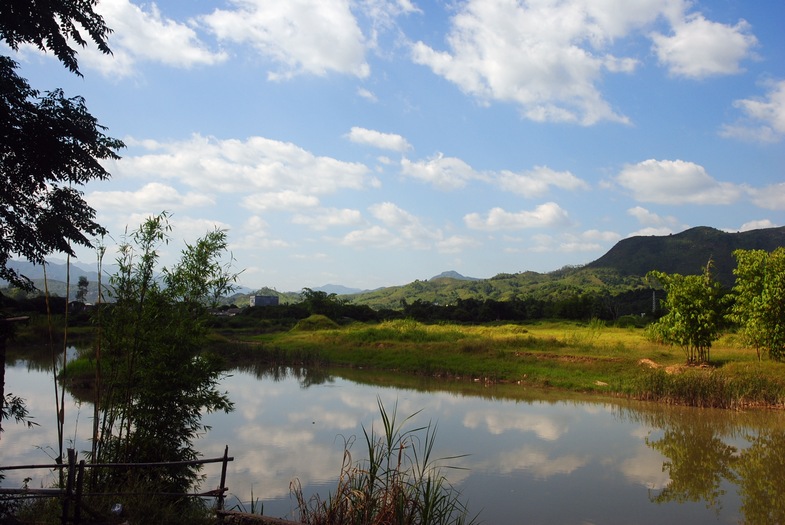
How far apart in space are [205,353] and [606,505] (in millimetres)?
6780

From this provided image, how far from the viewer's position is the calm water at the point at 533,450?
8898mm

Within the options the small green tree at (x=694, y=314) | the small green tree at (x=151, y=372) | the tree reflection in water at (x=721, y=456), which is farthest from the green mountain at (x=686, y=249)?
the small green tree at (x=151, y=372)

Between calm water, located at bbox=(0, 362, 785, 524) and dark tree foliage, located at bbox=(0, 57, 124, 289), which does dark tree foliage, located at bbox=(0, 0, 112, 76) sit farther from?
calm water, located at bbox=(0, 362, 785, 524)

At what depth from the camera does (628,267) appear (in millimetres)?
109375

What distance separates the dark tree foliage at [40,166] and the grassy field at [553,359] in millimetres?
16464

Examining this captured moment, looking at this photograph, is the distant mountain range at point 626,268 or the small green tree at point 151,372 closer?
the small green tree at point 151,372

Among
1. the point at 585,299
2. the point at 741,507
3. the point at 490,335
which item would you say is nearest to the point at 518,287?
the point at 585,299

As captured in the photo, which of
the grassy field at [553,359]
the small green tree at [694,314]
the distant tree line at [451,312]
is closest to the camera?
the grassy field at [553,359]

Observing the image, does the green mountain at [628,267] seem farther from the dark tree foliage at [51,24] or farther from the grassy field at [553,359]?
the dark tree foliage at [51,24]

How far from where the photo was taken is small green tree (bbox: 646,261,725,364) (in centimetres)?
2022

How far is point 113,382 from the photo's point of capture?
8.52 metres

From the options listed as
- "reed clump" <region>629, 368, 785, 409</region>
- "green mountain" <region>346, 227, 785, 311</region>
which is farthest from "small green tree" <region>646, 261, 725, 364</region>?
"green mountain" <region>346, 227, 785, 311</region>

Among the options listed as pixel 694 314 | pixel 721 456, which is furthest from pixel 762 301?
pixel 721 456

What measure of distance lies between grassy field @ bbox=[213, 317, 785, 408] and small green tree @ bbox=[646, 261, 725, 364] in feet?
3.17
